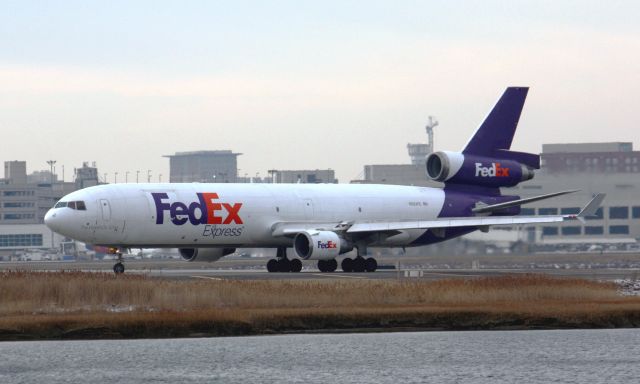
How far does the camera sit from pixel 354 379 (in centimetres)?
3241

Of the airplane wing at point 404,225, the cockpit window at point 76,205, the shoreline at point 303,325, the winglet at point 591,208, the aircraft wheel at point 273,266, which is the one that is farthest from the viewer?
the aircraft wheel at point 273,266

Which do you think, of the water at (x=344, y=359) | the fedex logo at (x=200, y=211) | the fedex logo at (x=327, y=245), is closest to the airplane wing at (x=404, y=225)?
the fedex logo at (x=327, y=245)

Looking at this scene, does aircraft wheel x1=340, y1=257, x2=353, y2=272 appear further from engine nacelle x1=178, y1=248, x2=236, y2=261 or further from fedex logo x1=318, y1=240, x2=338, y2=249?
engine nacelle x1=178, y1=248, x2=236, y2=261

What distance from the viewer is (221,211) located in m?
65.9

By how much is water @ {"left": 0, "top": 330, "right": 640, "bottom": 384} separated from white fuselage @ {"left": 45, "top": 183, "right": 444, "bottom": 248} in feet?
82.6

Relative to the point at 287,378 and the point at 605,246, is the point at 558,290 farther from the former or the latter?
the point at 605,246

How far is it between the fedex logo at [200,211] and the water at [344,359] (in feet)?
83.4

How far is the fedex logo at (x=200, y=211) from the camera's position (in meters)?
64.4

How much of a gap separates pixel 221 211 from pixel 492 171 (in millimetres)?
16942

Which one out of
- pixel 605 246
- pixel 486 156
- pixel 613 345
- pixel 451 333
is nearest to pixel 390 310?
pixel 451 333

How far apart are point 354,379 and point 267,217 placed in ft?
117

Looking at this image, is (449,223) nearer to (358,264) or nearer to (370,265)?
(370,265)

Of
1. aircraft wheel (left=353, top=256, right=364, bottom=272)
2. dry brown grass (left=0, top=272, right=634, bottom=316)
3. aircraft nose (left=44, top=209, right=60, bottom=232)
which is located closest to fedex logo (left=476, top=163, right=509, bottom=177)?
aircraft wheel (left=353, top=256, right=364, bottom=272)

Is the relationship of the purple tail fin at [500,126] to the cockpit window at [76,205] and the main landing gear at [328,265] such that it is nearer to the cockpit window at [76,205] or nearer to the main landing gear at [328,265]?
the main landing gear at [328,265]
